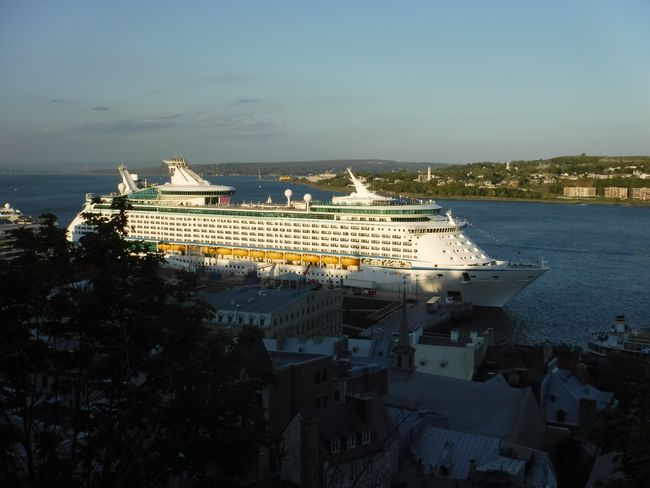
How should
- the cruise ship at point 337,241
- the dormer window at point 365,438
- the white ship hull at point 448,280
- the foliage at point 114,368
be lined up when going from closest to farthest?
the foliage at point 114,368, the dormer window at point 365,438, the white ship hull at point 448,280, the cruise ship at point 337,241

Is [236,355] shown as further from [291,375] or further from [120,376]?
[291,375]

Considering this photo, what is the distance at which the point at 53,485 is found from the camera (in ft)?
16.1

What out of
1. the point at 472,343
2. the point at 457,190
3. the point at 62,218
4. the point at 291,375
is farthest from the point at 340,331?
the point at 457,190

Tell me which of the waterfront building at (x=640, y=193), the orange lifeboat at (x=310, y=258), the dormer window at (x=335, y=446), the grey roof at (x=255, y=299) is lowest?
the waterfront building at (x=640, y=193)

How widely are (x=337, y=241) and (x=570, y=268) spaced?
11.9 metres

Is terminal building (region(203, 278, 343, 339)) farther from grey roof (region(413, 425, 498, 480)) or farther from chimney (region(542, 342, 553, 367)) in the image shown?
grey roof (region(413, 425, 498, 480))

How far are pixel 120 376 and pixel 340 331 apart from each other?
17165mm

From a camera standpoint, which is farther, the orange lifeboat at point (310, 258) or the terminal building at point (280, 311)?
the orange lifeboat at point (310, 258)

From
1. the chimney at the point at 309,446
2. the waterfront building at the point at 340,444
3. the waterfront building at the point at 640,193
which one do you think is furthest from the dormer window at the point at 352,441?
the waterfront building at the point at 640,193

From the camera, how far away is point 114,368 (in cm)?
541

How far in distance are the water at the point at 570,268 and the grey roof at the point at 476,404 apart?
35.4 feet

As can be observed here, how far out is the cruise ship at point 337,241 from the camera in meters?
28.7

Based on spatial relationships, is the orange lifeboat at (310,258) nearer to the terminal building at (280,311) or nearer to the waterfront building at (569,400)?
the terminal building at (280,311)

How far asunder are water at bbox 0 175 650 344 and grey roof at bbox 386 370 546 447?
35.4 ft
